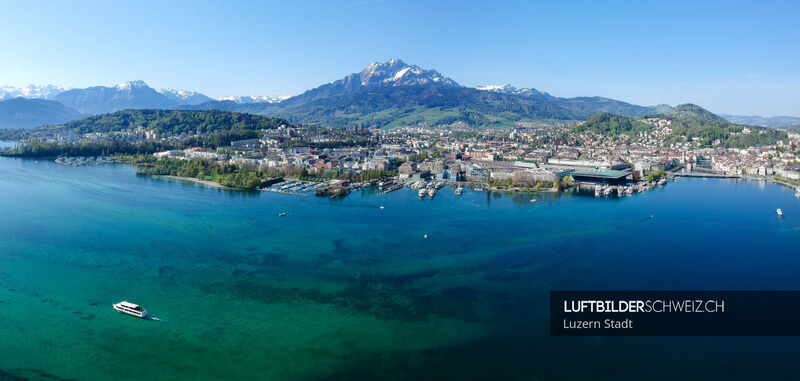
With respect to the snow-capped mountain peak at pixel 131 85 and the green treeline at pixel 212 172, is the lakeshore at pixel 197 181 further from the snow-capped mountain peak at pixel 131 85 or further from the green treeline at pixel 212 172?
the snow-capped mountain peak at pixel 131 85

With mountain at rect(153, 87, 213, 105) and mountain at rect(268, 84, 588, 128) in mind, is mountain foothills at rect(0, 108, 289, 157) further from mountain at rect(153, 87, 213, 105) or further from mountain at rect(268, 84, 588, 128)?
mountain at rect(153, 87, 213, 105)

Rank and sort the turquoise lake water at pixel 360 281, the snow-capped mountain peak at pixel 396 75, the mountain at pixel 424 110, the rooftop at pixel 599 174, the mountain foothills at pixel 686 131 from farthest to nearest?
the snow-capped mountain peak at pixel 396 75, the mountain at pixel 424 110, the mountain foothills at pixel 686 131, the rooftop at pixel 599 174, the turquoise lake water at pixel 360 281

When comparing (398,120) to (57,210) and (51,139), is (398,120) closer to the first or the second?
(51,139)

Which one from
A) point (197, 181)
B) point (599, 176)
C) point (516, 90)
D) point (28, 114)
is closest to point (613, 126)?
point (599, 176)

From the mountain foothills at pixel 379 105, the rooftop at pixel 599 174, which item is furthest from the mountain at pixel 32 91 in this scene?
the rooftop at pixel 599 174

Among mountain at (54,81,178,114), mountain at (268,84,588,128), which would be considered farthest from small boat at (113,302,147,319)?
mountain at (54,81,178,114)

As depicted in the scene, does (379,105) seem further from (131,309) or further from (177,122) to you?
(131,309)
